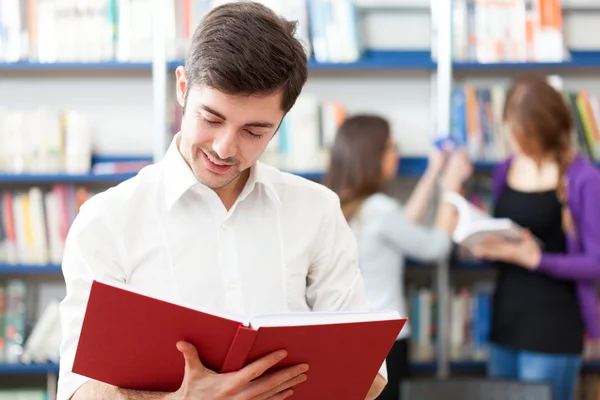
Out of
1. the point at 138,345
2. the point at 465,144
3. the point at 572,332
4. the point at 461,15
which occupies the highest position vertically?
the point at 461,15

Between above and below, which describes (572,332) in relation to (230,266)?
below

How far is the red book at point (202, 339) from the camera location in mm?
1256

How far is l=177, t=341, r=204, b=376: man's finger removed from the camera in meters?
1.29

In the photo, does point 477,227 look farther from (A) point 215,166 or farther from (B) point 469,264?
(A) point 215,166

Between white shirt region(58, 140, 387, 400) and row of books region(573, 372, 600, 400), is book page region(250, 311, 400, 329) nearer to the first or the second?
white shirt region(58, 140, 387, 400)

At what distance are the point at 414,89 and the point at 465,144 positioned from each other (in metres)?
0.46

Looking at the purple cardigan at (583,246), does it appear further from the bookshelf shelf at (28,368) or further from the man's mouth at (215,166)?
the bookshelf shelf at (28,368)

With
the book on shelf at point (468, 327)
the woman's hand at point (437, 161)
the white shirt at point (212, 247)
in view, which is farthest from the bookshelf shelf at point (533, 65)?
the white shirt at point (212, 247)

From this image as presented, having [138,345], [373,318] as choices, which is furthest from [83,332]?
[373,318]

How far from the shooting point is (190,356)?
130 cm

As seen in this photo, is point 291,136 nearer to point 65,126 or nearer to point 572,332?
point 65,126

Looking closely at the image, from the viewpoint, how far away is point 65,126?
3.56 meters

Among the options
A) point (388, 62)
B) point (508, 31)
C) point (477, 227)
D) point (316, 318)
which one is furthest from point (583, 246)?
point (316, 318)

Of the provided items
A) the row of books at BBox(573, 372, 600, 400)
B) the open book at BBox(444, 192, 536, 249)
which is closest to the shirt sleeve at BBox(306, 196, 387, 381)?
the open book at BBox(444, 192, 536, 249)
